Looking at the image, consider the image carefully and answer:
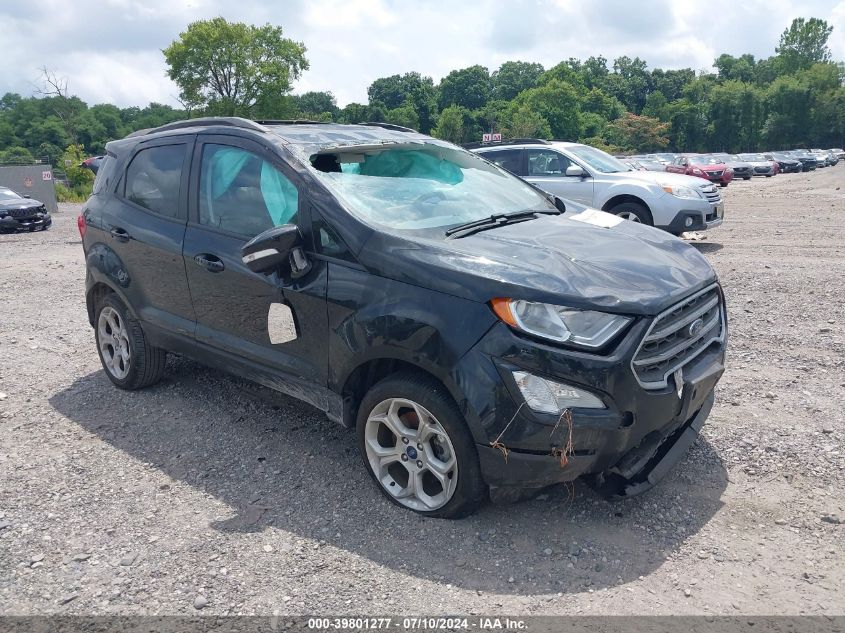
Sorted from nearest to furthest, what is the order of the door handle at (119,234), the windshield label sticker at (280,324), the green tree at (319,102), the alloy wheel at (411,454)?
the alloy wheel at (411,454) < the windshield label sticker at (280,324) < the door handle at (119,234) < the green tree at (319,102)

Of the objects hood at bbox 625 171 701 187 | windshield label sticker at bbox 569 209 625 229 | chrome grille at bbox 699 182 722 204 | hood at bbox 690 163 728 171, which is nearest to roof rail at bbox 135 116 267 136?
windshield label sticker at bbox 569 209 625 229

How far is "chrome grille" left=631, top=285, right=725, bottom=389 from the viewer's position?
2.98m

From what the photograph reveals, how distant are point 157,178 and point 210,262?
1.00 m

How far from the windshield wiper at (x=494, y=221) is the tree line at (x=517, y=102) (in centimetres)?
2422

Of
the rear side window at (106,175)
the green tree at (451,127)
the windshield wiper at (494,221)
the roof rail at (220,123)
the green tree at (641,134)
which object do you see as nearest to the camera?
the windshield wiper at (494,221)

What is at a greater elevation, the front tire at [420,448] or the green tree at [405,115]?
the green tree at [405,115]

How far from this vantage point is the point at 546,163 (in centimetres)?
1132

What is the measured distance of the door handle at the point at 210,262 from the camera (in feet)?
13.1

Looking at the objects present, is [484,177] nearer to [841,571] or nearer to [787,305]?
[841,571]

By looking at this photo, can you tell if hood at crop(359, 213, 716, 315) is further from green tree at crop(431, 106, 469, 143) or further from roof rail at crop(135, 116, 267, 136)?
green tree at crop(431, 106, 469, 143)

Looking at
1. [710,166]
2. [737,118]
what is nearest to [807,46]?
[737,118]

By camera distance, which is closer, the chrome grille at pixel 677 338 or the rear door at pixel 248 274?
the chrome grille at pixel 677 338

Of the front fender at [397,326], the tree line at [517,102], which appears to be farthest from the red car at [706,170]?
the front fender at [397,326]

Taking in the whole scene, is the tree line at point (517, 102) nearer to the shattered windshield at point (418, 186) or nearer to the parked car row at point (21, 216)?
the parked car row at point (21, 216)
